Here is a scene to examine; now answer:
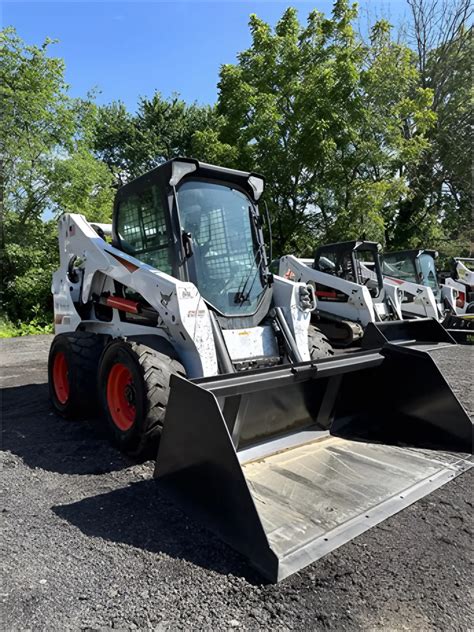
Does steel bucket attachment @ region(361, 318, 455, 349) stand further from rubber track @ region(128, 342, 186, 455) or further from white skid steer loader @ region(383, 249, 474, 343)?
white skid steer loader @ region(383, 249, 474, 343)

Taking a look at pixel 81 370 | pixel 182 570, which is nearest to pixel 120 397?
pixel 81 370

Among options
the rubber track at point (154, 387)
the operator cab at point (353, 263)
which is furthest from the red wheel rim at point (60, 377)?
the operator cab at point (353, 263)

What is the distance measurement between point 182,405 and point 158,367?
804 mm

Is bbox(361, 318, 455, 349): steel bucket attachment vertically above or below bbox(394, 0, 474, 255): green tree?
below

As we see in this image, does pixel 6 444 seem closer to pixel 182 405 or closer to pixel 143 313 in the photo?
pixel 143 313

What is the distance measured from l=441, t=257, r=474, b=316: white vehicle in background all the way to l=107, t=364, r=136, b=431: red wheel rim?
429 inches

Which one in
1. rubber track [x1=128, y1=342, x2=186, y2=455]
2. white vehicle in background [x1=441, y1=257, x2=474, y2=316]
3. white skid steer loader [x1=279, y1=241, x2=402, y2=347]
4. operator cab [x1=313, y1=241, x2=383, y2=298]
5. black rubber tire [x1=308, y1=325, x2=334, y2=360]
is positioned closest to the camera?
rubber track [x1=128, y1=342, x2=186, y2=455]

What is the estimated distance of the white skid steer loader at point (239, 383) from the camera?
262 centimetres

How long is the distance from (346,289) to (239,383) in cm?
708

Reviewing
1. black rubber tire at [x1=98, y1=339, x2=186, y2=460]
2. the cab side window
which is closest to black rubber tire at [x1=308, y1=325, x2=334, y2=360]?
black rubber tire at [x1=98, y1=339, x2=186, y2=460]

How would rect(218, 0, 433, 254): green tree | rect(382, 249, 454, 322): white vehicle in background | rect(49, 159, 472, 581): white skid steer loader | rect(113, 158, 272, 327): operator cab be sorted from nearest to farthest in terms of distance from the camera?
rect(49, 159, 472, 581): white skid steer loader, rect(113, 158, 272, 327): operator cab, rect(382, 249, 454, 322): white vehicle in background, rect(218, 0, 433, 254): green tree

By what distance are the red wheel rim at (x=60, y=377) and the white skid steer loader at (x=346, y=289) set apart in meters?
5.90

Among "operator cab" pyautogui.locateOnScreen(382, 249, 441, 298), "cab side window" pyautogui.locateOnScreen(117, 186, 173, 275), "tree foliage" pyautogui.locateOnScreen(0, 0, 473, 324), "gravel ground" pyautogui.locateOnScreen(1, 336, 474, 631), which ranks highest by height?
"tree foliage" pyautogui.locateOnScreen(0, 0, 473, 324)

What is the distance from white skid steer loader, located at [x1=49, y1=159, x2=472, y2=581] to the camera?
2.62m
